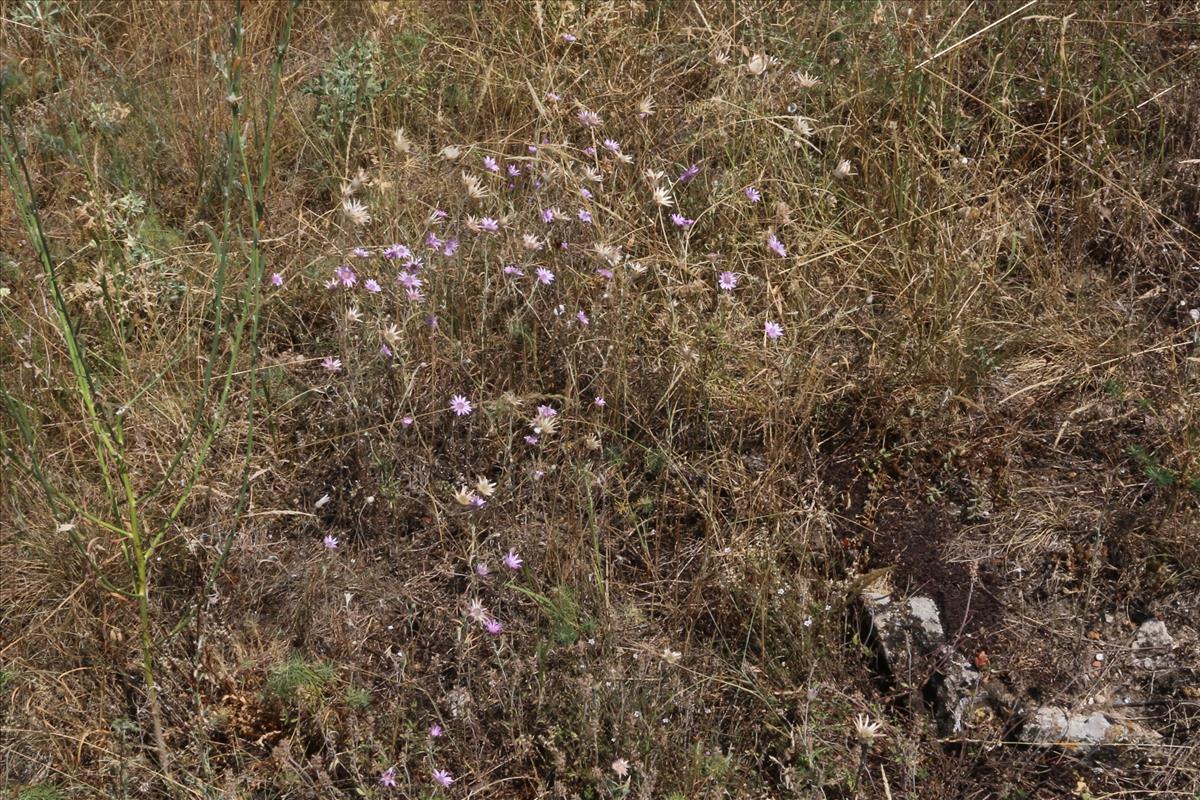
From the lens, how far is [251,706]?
2.26 metres

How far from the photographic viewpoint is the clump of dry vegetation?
2.23 meters

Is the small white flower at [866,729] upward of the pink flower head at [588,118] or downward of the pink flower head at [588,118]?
downward

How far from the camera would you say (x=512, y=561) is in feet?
7.86

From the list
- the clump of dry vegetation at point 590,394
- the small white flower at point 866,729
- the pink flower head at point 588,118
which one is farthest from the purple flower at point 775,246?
the small white flower at point 866,729

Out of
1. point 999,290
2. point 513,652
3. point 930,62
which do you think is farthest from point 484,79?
point 513,652

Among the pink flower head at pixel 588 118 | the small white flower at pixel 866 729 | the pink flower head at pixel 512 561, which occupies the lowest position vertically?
the small white flower at pixel 866 729

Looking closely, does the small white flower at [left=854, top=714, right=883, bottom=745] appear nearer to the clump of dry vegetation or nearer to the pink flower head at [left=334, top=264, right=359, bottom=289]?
the clump of dry vegetation

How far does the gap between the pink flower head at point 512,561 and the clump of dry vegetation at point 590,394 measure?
0.9 inches

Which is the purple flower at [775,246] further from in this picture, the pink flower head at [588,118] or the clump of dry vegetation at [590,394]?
the pink flower head at [588,118]

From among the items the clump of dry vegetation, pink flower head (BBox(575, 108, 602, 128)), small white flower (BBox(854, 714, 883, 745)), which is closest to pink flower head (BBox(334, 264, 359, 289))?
the clump of dry vegetation

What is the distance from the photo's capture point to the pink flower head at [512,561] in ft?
7.84

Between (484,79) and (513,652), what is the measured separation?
1.83 metres

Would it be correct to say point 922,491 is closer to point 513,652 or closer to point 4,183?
point 513,652

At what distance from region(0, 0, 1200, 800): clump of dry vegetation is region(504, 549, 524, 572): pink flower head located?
0.02 meters
